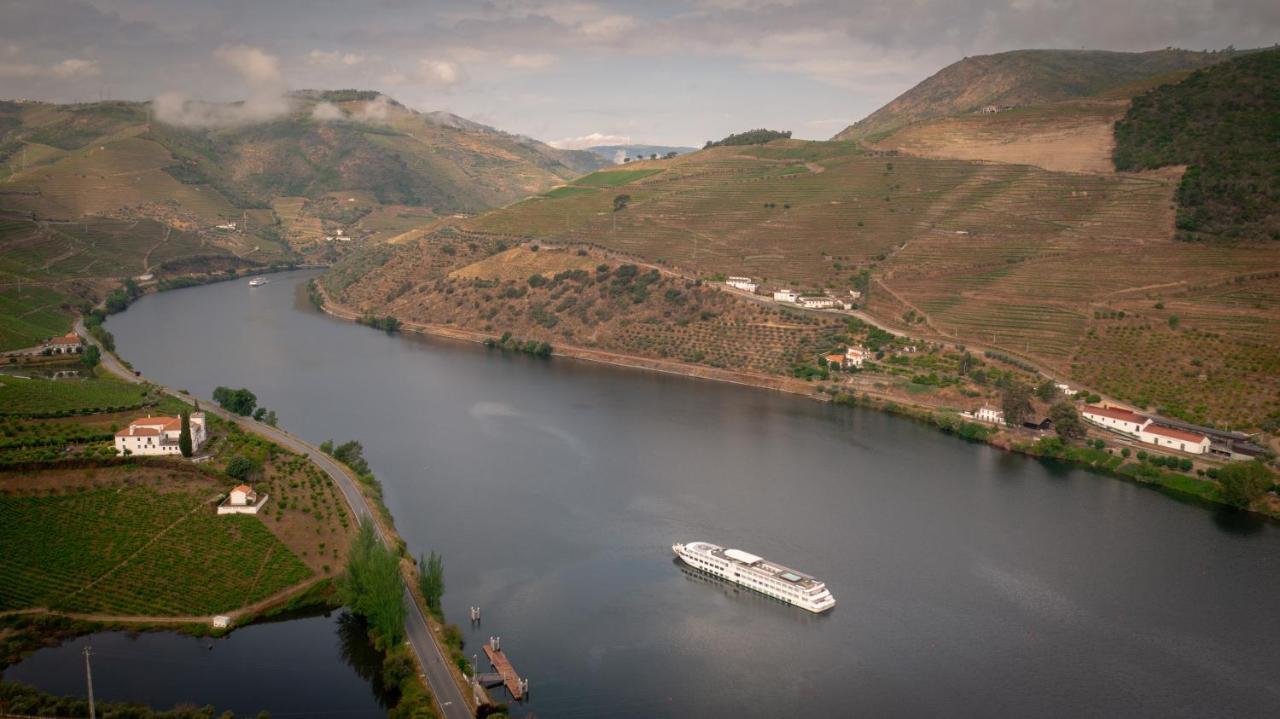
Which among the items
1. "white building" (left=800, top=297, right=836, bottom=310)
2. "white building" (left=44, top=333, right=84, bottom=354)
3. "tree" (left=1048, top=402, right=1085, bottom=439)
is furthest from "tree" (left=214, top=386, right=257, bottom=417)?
"tree" (left=1048, top=402, right=1085, bottom=439)

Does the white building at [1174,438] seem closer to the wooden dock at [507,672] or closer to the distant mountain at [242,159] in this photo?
the wooden dock at [507,672]

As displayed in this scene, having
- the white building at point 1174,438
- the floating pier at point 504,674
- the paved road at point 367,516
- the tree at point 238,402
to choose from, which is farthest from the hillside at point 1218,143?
the tree at point 238,402

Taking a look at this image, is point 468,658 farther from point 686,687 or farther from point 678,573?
point 678,573

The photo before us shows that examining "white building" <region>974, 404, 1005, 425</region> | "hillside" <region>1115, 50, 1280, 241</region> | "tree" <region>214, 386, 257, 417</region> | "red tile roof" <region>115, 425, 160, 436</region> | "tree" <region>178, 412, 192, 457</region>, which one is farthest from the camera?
"hillside" <region>1115, 50, 1280, 241</region>

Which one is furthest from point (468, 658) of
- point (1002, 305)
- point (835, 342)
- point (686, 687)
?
point (1002, 305)

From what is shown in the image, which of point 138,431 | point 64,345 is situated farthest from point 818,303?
point 64,345

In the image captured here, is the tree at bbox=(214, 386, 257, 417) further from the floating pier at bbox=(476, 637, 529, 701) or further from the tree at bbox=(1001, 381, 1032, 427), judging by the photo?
the tree at bbox=(1001, 381, 1032, 427)
